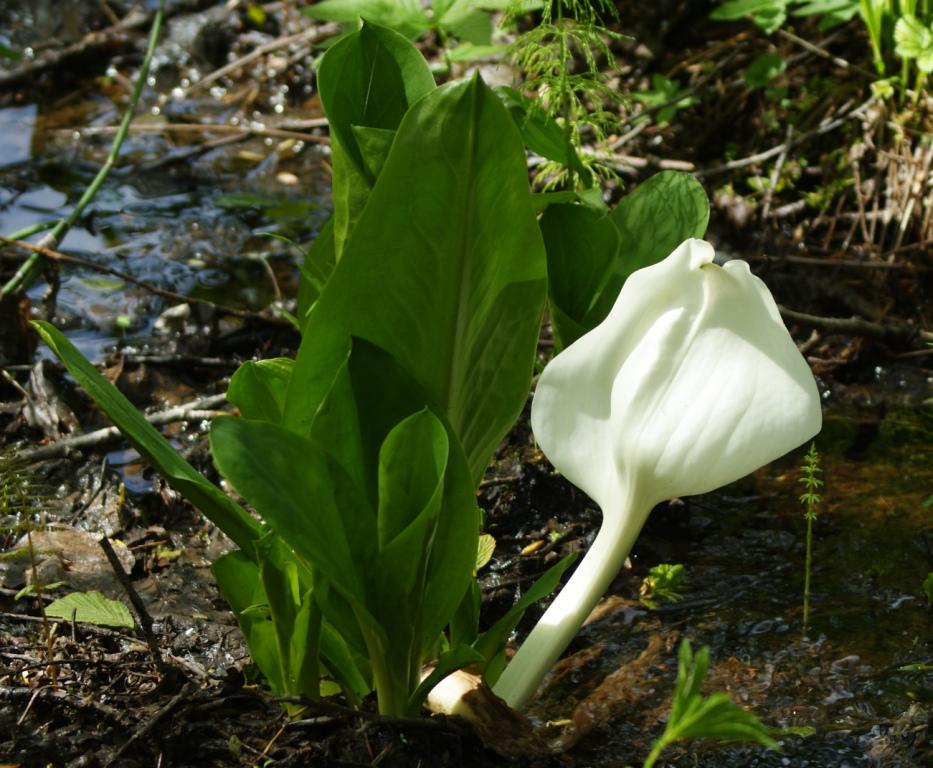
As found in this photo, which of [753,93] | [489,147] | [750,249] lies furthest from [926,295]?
[489,147]

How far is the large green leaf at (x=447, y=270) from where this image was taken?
1210 mm

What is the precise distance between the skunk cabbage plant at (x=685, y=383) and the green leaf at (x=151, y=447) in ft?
1.26

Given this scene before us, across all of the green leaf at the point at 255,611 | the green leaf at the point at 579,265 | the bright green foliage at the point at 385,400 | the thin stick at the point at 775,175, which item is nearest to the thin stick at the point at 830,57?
the thin stick at the point at 775,175

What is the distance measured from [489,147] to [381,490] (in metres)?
0.39

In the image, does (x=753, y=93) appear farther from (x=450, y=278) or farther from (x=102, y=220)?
(x=450, y=278)

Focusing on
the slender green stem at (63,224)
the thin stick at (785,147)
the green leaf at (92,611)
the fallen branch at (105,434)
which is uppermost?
the slender green stem at (63,224)

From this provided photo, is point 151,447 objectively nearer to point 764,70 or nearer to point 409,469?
point 409,469

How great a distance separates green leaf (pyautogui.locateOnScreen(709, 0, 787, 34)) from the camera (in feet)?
10.6

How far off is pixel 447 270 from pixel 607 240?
0.35 meters

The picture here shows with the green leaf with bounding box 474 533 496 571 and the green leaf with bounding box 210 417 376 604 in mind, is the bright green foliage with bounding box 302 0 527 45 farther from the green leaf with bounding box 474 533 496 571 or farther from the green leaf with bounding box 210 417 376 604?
the green leaf with bounding box 210 417 376 604

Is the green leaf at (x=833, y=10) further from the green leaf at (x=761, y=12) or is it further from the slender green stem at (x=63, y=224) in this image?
the slender green stem at (x=63, y=224)

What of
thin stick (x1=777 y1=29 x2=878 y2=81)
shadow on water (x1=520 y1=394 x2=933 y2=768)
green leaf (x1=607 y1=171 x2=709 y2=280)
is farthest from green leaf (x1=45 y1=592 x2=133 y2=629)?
thin stick (x1=777 y1=29 x2=878 y2=81)

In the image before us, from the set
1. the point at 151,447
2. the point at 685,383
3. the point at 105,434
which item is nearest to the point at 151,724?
the point at 151,447

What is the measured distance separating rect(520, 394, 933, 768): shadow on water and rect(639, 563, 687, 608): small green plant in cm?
2
